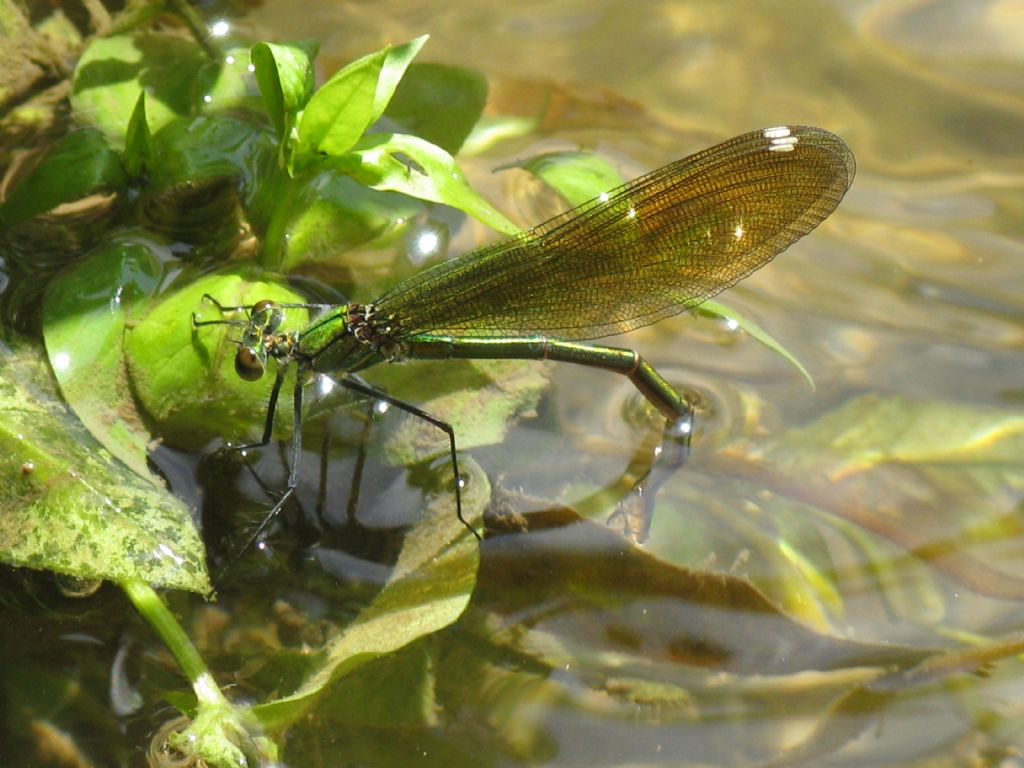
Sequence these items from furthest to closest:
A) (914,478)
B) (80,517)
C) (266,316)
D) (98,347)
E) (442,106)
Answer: (914,478) → (442,106) → (266,316) → (98,347) → (80,517)

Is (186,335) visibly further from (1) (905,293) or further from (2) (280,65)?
(1) (905,293)

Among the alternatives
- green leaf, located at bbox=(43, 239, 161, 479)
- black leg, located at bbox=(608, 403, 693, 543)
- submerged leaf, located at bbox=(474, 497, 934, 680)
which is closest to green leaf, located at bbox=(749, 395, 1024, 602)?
black leg, located at bbox=(608, 403, 693, 543)

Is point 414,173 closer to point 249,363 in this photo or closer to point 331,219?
point 331,219

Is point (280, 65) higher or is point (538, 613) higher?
A: point (280, 65)

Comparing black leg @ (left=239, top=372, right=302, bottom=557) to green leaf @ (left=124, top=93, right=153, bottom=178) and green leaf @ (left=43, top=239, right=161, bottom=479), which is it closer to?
green leaf @ (left=43, top=239, right=161, bottom=479)

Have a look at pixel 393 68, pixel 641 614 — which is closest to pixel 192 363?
pixel 393 68

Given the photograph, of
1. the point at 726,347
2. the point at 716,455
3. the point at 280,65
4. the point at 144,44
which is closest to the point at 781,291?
the point at 726,347
